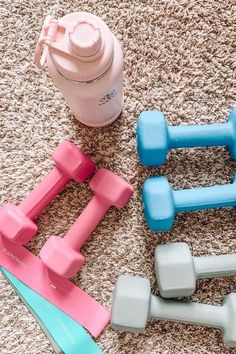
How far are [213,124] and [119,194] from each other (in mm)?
182

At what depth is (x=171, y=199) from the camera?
0.77m

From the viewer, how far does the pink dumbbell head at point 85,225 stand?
779mm

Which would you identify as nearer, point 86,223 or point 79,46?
point 79,46

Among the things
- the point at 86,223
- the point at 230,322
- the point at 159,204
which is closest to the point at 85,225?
the point at 86,223

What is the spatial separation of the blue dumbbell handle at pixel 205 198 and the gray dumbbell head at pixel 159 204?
0.05 feet

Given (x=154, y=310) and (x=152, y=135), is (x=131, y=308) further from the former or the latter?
(x=152, y=135)

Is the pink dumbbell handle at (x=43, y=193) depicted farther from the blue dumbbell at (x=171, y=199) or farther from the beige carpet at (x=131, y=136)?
the blue dumbbell at (x=171, y=199)

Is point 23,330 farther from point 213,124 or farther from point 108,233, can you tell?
point 213,124

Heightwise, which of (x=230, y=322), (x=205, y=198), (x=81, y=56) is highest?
(x=81, y=56)

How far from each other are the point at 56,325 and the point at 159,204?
0.81 feet

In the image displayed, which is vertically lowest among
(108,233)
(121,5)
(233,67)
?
(108,233)

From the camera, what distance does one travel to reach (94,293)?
0.83m

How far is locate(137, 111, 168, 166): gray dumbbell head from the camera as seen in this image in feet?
2.52

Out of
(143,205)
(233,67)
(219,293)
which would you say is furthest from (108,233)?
(233,67)
